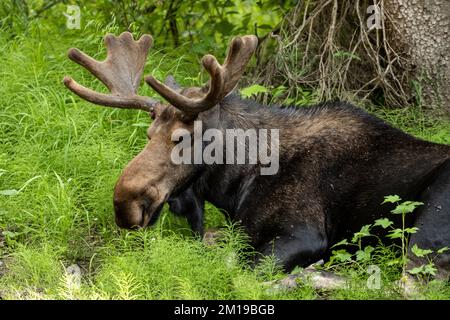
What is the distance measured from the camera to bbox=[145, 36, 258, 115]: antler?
698cm

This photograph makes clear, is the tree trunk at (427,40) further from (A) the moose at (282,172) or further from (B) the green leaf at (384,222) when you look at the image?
(B) the green leaf at (384,222)

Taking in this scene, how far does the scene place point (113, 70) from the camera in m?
7.79

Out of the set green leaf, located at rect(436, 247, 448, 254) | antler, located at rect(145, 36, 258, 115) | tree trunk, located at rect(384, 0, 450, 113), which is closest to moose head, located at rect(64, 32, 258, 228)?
antler, located at rect(145, 36, 258, 115)

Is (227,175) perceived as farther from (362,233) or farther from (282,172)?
(362,233)

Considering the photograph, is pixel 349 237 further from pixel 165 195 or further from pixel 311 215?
pixel 165 195

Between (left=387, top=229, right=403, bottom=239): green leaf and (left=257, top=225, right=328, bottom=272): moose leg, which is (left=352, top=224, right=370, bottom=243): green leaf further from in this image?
(left=257, top=225, right=328, bottom=272): moose leg

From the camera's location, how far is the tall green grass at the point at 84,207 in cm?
653

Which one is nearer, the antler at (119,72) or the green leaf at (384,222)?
the green leaf at (384,222)

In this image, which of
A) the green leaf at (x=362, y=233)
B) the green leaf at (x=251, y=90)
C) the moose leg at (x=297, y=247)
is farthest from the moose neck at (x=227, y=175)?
the green leaf at (x=362, y=233)

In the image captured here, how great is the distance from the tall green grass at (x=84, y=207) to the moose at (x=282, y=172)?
0.23m

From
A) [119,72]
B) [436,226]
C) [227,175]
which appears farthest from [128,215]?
[436,226]

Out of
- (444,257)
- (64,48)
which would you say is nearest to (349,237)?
(444,257)

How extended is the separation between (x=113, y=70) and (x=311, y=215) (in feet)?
5.76
